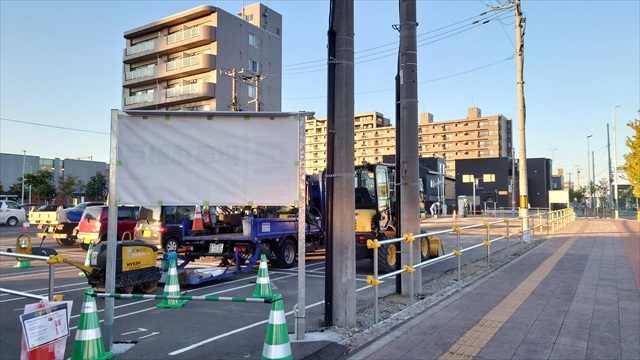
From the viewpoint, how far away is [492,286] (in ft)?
29.0

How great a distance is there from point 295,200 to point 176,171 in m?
1.45

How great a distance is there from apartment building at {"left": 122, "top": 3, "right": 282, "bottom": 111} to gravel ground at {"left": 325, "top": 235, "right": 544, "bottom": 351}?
35.5m

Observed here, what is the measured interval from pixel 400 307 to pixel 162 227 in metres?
11.0

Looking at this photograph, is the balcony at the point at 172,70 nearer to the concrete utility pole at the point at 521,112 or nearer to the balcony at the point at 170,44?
the balcony at the point at 170,44

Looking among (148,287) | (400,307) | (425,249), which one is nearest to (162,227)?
(148,287)

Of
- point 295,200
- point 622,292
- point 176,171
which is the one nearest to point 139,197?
point 176,171

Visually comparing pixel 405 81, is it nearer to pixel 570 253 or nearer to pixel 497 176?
pixel 570 253

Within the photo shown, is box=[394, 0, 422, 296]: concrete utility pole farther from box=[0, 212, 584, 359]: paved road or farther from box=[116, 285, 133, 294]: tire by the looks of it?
box=[116, 285, 133, 294]: tire

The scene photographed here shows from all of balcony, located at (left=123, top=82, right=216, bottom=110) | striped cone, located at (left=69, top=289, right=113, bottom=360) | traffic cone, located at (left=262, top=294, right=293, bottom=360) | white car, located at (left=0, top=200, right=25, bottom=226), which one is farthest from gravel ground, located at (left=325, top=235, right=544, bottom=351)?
balcony, located at (left=123, top=82, right=216, bottom=110)

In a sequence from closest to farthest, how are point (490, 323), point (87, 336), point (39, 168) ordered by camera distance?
1. point (87, 336)
2. point (490, 323)
3. point (39, 168)

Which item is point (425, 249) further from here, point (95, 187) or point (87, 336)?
point (95, 187)

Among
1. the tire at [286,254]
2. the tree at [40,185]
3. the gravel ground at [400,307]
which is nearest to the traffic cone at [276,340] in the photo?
the gravel ground at [400,307]

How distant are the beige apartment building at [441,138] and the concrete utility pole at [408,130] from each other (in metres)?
103

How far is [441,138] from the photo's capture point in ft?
394
